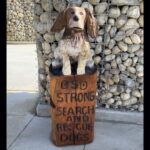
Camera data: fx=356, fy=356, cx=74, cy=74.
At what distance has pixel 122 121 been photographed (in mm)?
3611

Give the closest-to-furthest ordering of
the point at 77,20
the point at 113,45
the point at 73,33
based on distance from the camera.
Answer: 1. the point at 77,20
2. the point at 73,33
3. the point at 113,45

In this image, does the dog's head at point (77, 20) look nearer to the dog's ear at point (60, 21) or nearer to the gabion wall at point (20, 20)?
the dog's ear at point (60, 21)

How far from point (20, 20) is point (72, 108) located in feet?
21.1

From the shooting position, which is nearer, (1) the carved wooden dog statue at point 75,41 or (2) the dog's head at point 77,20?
(2) the dog's head at point 77,20

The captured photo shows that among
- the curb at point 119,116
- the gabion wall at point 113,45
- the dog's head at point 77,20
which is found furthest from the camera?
the curb at point 119,116

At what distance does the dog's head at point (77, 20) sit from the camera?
9.18ft

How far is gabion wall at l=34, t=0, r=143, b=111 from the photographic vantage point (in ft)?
11.4

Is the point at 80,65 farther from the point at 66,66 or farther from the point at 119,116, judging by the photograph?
the point at 119,116

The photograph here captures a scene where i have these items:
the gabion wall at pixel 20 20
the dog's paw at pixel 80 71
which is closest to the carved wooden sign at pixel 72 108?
the dog's paw at pixel 80 71

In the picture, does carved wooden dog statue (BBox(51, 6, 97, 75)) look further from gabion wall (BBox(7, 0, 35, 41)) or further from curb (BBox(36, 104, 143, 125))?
gabion wall (BBox(7, 0, 35, 41))

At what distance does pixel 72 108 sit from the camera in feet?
9.87

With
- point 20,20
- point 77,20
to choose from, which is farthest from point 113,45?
point 20,20

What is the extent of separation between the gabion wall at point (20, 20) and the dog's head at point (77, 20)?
6.17m

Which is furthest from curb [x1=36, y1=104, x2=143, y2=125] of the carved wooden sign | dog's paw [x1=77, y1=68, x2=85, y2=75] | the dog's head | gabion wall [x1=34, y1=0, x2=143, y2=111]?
the dog's head
